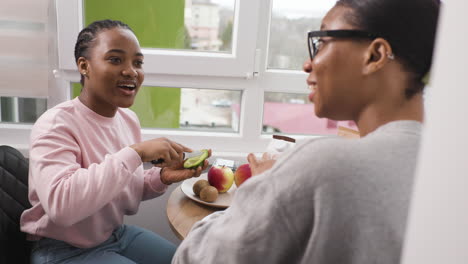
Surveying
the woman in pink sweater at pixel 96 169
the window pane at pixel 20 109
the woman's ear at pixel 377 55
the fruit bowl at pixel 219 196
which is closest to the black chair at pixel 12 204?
the woman in pink sweater at pixel 96 169

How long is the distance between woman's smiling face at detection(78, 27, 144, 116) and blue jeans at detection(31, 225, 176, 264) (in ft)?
1.47

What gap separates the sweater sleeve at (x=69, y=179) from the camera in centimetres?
103

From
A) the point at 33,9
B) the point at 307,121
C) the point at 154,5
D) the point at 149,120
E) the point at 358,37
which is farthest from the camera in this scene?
the point at 307,121

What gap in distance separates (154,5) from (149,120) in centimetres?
59

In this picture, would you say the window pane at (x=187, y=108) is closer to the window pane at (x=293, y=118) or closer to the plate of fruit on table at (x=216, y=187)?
the window pane at (x=293, y=118)

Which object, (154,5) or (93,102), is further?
(154,5)

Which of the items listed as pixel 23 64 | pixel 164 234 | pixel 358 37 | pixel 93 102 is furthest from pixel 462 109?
pixel 23 64

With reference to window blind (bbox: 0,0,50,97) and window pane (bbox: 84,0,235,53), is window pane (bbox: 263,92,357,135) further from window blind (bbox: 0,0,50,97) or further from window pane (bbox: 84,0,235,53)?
window blind (bbox: 0,0,50,97)

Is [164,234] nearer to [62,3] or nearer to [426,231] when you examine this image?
[62,3]

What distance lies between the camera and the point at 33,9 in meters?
1.73

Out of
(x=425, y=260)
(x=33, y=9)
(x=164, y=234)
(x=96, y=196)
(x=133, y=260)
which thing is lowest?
(x=164, y=234)

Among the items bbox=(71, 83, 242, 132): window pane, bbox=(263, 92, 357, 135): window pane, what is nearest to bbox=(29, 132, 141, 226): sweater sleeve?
bbox=(71, 83, 242, 132): window pane

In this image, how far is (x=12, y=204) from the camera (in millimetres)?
1240

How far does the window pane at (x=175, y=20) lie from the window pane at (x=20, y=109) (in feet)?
1.61
